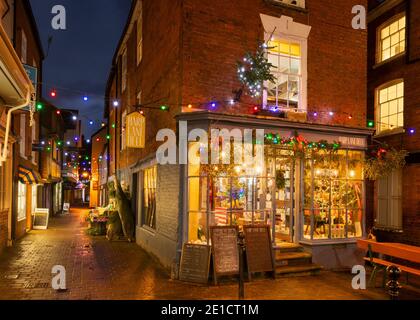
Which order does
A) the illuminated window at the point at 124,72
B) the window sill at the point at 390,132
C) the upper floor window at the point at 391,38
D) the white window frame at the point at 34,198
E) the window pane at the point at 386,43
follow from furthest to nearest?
1. the white window frame at the point at 34,198
2. the illuminated window at the point at 124,72
3. the window pane at the point at 386,43
4. the upper floor window at the point at 391,38
5. the window sill at the point at 390,132

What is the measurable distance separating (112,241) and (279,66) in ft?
28.6

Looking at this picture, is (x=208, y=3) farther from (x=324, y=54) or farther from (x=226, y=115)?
(x=324, y=54)

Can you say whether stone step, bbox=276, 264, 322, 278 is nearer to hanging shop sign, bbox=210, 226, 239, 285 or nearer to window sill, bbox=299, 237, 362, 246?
window sill, bbox=299, 237, 362, 246

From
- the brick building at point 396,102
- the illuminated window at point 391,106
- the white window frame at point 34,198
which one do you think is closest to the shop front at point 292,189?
the brick building at point 396,102

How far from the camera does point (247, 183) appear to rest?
9727 millimetres

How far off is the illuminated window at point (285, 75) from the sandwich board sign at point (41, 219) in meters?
13.7

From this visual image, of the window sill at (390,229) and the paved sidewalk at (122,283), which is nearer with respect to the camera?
the paved sidewalk at (122,283)

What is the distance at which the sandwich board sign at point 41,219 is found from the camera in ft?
63.3

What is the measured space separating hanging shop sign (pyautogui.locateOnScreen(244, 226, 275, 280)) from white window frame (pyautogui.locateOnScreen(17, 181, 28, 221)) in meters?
10.6

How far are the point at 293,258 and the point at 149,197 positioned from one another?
5.23 metres

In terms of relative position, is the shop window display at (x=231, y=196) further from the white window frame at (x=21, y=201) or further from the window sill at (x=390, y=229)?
the white window frame at (x=21, y=201)

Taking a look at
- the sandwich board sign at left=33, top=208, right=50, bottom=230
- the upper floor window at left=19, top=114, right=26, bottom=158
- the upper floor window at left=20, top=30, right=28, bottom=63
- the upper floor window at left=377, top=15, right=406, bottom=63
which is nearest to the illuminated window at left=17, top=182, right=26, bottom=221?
the upper floor window at left=19, top=114, right=26, bottom=158

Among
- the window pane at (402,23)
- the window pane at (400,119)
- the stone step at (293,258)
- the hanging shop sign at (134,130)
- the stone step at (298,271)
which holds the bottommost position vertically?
the stone step at (298,271)

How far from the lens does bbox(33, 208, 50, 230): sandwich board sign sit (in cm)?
1929
